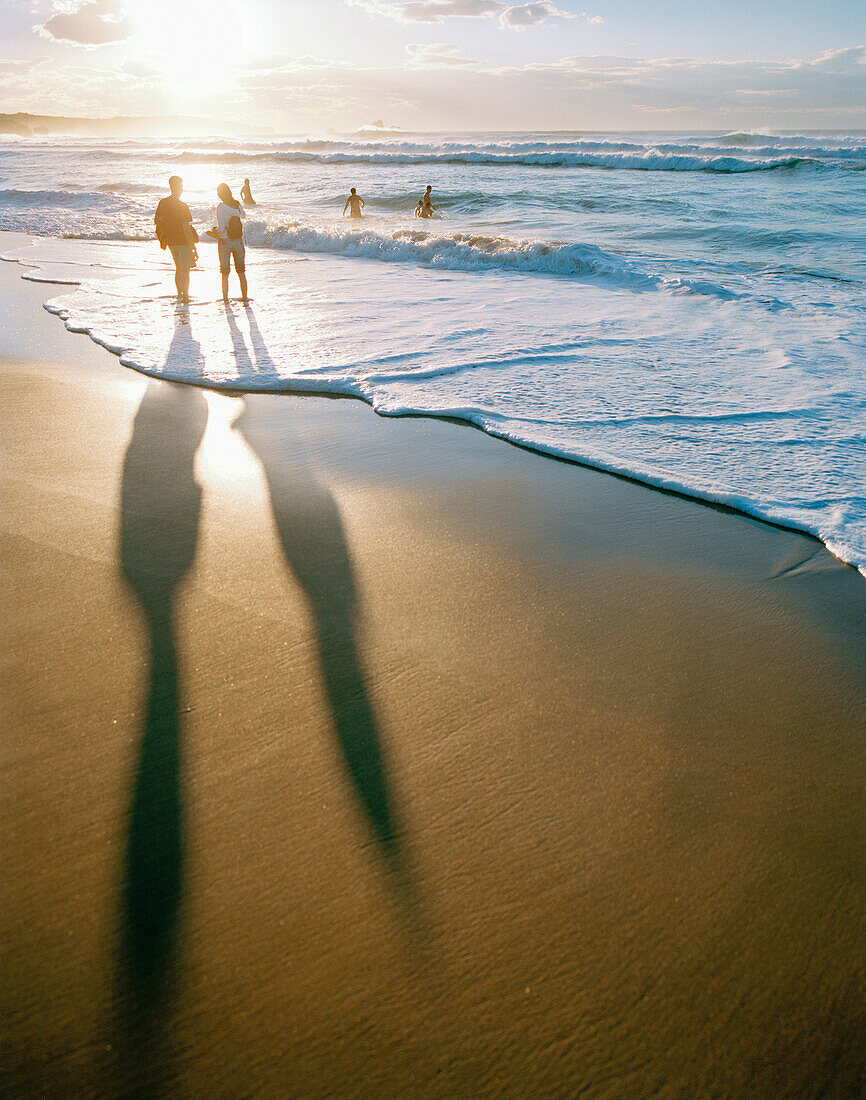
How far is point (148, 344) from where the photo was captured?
23.2 ft

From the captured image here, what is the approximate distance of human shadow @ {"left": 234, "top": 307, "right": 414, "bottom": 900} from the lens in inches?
79.5

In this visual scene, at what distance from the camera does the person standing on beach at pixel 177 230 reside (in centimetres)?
889

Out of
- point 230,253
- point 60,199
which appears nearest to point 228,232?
point 230,253

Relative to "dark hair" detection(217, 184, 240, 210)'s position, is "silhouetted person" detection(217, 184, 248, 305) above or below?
below

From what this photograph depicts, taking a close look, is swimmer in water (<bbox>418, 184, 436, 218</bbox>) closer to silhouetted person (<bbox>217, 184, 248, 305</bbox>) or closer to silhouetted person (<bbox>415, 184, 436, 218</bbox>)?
silhouetted person (<bbox>415, 184, 436, 218</bbox>)

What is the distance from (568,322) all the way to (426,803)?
23.3 ft

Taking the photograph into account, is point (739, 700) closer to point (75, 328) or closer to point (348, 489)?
→ point (348, 489)

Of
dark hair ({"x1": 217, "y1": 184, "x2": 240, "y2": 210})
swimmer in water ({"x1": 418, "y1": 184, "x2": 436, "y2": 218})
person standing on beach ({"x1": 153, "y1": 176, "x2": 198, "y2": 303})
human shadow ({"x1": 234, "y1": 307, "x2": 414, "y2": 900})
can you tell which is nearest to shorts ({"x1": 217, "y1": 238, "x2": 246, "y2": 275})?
person standing on beach ({"x1": 153, "y1": 176, "x2": 198, "y2": 303})

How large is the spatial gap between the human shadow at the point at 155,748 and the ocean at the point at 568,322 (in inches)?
76.4

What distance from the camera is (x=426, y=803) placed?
2045 millimetres

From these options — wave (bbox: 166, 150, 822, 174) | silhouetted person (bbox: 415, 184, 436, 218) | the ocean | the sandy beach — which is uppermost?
wave (bbox: 166, 150, 822, 174)

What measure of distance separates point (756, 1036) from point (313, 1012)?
101 cm

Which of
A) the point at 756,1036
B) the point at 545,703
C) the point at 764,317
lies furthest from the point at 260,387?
the point at 764,317

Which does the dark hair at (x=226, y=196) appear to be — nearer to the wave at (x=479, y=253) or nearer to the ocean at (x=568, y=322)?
the ocean at (x=568, y=322)
